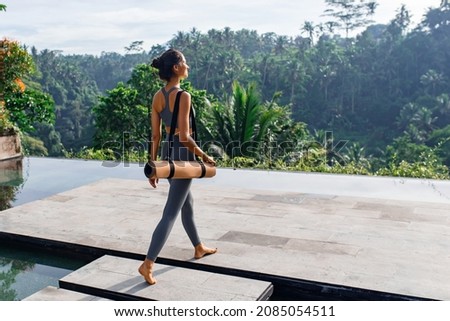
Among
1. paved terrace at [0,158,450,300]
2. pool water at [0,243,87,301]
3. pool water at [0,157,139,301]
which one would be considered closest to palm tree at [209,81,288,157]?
pool water at [0,157,139,301]

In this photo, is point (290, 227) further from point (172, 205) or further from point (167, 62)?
point (167, 62)

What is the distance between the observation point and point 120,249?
3.95m

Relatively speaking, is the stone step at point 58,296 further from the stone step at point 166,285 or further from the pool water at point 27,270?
the pool water at point 27,270

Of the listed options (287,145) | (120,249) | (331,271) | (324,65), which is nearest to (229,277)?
(331,271)

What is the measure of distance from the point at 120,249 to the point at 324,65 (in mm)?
51032

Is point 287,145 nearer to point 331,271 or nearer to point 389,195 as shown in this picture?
point 389,195

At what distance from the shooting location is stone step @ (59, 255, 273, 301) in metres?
3.10

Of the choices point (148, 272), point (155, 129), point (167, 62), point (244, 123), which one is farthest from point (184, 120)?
point (244, 123)

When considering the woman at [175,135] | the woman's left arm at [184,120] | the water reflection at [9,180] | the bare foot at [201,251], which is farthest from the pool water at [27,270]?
the water reflection at [9,180]

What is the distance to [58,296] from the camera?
318 centimetres

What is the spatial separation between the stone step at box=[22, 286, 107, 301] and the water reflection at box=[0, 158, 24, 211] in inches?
109

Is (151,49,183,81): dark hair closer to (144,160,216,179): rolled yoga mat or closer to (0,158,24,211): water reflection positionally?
(144,160,216,179): rolled yoga mat

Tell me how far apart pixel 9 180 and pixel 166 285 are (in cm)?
517

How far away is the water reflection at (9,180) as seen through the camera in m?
6.07
